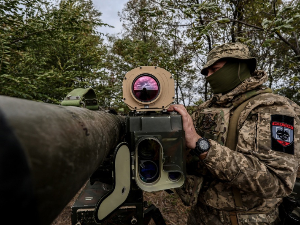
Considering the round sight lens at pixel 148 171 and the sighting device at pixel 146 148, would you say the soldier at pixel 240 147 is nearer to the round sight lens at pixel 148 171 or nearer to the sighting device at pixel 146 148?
the sighting device at pixel 146 148

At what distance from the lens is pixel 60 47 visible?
6.59 meters

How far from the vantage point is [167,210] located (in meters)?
3.72

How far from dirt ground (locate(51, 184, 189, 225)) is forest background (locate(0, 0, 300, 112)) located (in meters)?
2.32

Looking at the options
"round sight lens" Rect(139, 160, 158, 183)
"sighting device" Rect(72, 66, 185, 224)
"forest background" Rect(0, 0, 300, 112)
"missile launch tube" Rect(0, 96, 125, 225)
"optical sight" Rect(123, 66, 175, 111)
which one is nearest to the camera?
"missile launch tube" Rect(0, 96, 125, 225)

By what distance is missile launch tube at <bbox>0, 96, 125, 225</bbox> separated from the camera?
0.29m

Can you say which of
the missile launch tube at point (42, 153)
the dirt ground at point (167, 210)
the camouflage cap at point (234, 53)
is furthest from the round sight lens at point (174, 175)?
the dirt ground at point (167, 210)

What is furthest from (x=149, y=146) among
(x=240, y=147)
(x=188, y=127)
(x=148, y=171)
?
(x=240, y=147)

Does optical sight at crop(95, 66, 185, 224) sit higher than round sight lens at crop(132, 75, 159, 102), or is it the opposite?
round sight lens at crop(132, 75, 159, 102)

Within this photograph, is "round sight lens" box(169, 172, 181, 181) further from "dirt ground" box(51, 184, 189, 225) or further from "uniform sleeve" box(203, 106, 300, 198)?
"dirt ground" box(51, 184, 189, 225)

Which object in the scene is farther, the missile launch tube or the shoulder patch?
the shoulder patch

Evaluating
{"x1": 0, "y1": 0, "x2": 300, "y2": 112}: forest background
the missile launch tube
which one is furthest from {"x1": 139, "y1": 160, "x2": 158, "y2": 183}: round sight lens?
{"x1": 0, "y1": 0, "x2": 300, "y2": 112}: forest background

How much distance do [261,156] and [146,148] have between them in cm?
90

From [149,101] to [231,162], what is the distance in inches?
30.3

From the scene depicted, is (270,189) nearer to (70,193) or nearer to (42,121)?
(70,193)
